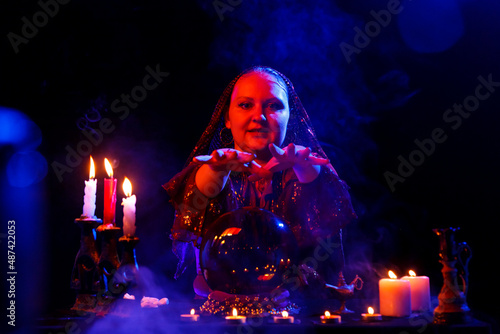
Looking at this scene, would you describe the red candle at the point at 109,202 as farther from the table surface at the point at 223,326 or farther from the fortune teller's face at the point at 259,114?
the fortune teller's face at the point at 259,114

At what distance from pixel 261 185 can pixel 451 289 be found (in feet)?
2.56

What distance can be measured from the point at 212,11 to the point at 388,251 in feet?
4.96

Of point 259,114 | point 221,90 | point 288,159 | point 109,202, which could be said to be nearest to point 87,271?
point 109,202

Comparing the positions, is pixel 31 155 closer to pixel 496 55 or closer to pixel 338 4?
pixel 338 4

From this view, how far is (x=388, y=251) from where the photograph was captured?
235 cm

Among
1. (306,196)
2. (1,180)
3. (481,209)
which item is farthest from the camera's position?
(481,209)

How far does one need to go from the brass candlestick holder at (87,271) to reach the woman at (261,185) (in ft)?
1.16

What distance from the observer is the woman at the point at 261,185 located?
1646mm

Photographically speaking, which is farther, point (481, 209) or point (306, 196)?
point (481, 209)

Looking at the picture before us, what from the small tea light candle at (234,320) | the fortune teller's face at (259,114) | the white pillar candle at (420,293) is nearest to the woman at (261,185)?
the fortune teller's face at (259,114)

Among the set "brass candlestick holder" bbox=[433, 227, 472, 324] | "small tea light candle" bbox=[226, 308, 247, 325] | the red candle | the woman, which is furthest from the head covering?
"small tea light candle" bbox=[226, 308, 247, 325]

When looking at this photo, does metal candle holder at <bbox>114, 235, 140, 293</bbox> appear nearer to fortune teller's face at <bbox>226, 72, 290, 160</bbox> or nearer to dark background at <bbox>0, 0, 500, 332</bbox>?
fortune teller's face at <bbox>226, 72, 290, 160</bbox>

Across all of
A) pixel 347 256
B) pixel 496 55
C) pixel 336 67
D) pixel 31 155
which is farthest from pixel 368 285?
pixel 31 155

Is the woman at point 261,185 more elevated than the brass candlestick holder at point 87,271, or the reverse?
the woman at point 261,185
